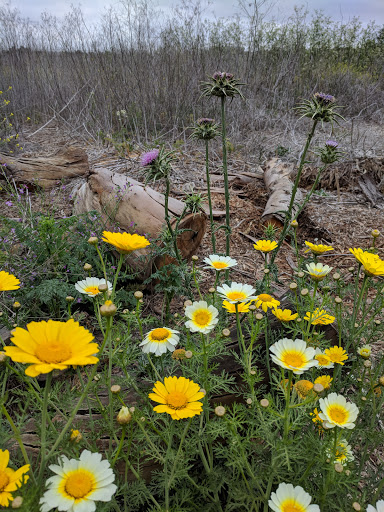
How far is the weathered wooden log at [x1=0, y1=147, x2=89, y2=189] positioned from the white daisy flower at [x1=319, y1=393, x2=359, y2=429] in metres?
3.42

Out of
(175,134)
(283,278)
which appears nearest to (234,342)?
(283,278)

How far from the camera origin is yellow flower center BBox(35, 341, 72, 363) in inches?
25.8

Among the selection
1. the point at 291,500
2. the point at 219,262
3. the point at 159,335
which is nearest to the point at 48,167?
the point at 219,262

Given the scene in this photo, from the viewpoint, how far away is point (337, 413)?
0.85 m

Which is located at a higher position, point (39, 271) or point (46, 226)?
point (46, 226)

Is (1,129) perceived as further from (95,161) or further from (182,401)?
(182,401)

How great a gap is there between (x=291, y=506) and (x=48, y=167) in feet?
12.3

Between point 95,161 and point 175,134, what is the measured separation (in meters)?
1.47

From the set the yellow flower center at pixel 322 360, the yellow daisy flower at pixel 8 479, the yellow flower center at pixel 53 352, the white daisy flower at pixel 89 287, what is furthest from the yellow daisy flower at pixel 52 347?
the yellow flower center at pixel 322 360

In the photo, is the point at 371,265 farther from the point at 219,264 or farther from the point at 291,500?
the point at 291,500

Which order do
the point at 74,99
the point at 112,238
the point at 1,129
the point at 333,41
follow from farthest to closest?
the point at 333,41, the point at 74,99, the point at 1,129, the point at 112,238

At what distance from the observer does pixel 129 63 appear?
532 cm

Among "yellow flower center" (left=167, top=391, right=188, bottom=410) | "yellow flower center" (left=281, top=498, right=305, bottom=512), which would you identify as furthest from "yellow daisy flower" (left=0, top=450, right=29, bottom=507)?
"yellow flower center" (left=281, top=498, right=305, bottom=512)

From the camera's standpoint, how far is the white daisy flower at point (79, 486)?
635 millimetres
